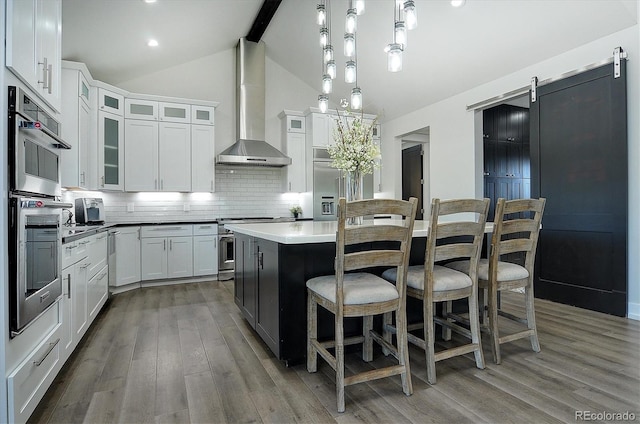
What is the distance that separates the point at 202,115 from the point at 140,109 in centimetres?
84

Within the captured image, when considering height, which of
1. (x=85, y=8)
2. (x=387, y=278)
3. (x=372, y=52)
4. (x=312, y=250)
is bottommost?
(x=387, y=278)

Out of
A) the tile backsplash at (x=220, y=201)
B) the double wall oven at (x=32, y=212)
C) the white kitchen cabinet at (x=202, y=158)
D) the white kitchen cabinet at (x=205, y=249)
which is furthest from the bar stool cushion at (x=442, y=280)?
the tile backsplash at (x=220, y=201)

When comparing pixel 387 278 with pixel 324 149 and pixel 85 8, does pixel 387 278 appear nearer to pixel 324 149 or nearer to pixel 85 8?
pixel 85 8

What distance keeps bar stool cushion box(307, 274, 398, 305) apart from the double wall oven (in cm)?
139

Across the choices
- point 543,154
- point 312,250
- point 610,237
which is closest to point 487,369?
point 312,250

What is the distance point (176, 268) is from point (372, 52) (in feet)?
13.5

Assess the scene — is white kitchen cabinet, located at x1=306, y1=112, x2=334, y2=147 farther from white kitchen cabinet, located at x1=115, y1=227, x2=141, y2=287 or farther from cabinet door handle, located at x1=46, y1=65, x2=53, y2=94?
cabinet door handle, located at x1=46, y1=65, x2=53, y2=94

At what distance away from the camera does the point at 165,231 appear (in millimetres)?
4996

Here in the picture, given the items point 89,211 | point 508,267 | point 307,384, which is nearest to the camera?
point 307,384

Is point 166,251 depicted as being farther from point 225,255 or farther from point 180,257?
point 225,255

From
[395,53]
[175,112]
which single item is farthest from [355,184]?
[175,112]

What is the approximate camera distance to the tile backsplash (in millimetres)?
5254

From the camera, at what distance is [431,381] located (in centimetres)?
204

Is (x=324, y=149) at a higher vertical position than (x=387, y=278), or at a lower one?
higher
